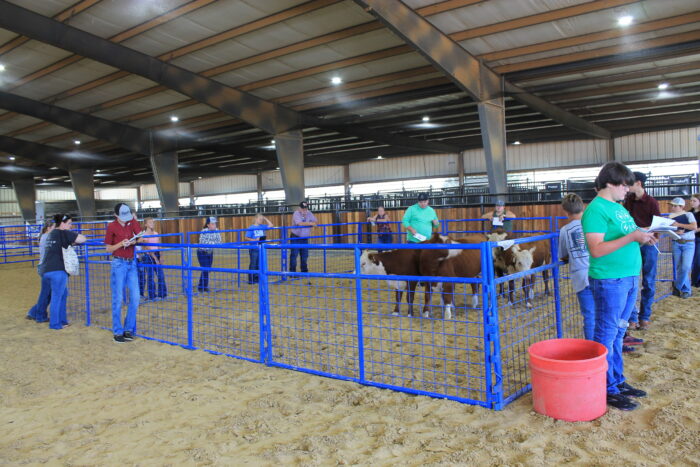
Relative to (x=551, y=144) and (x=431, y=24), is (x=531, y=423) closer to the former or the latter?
(x=431, y=24)

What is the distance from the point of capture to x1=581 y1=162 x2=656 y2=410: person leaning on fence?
3420 mm

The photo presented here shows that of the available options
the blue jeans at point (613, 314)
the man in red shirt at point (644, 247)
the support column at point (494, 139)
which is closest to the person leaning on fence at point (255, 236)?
the man in red shirt at point (644, 247)

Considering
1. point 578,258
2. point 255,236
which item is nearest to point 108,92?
point 255,236

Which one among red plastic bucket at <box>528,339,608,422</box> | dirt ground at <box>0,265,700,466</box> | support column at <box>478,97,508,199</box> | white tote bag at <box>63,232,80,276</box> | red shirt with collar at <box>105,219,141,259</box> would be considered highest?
support column at <box>478,97,508,199</box>

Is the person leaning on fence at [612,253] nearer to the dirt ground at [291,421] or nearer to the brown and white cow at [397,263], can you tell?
the dirt ground at [291,421]

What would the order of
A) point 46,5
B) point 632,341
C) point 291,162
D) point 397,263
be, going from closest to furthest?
point 632,341 < point 397,263 < point 46,5 < point 291,162

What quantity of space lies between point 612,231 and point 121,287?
586 centimetres

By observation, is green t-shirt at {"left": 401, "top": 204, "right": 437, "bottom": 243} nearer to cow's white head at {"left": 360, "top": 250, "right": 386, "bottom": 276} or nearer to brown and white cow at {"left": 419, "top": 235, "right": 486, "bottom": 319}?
brown and white cow at {"left": 419, "top": 235, "right": 486, "bottom": 319}

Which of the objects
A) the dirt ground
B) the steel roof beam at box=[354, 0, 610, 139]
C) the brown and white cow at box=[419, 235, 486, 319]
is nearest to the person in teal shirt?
the brown and white cow at box=[419, 235, 486, 319]

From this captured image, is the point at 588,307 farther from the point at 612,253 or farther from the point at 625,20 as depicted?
the point at 625,20

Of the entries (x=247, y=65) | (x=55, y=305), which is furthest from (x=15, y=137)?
(x=55, y=305)

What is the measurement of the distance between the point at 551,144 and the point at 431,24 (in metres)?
21.3

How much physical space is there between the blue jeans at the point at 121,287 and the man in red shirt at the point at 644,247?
6.25m

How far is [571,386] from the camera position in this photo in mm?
3434
